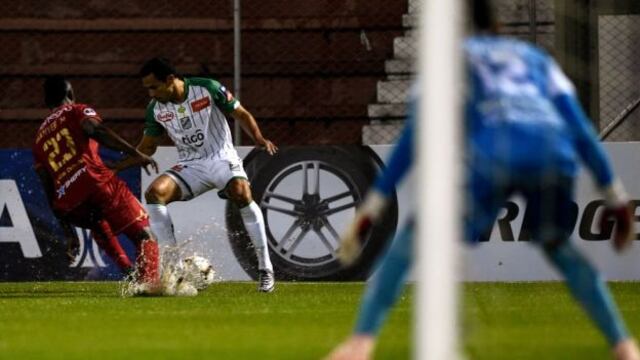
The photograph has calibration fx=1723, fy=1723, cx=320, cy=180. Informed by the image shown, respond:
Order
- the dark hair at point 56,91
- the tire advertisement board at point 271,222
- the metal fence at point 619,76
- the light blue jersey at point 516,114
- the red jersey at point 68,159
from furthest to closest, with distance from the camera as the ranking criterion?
the metal fence at point 619,76, the tire advertisement board at point 271,222, the red jersey at point 68,159, the dark hair at point 56,91, the light blue jersey at point 516,114

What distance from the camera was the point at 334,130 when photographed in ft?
54.4

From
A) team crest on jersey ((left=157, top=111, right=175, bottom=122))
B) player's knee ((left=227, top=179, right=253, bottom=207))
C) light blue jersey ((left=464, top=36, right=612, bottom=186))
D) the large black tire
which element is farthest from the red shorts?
light blue jersey ((left=464, top=36, right=612, bottom=186))

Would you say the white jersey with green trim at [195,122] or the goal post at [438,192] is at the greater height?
the goal post at [438,192]

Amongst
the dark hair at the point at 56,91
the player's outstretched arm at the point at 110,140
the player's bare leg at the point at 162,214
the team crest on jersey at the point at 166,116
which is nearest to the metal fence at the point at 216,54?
the team crest on jersey at the point at 166,116

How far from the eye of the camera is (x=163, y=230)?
43.0 feet

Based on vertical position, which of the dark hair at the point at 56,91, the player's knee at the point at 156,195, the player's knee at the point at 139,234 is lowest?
the player's knee at the point at 139,234

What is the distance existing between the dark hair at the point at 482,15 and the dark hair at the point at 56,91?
6.71m

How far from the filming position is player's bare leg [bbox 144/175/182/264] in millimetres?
13039

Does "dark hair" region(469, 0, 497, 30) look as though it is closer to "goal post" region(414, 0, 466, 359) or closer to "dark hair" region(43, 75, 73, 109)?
"goal post" region(414, 0, 466, 359)

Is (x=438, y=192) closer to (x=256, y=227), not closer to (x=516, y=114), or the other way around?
(x=516, y=114)

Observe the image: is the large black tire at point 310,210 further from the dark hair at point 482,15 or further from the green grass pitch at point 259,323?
the dark hair at point 482,15

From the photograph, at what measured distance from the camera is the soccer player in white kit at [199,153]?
13078 mm

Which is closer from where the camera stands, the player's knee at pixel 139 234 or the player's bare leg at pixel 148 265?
the player's bare leg at pixel 148 265

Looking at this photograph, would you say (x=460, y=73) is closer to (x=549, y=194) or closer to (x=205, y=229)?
(x=549, y=194)
